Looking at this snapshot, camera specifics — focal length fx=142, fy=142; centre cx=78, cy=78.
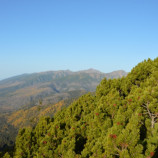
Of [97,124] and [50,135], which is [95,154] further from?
[50,135]

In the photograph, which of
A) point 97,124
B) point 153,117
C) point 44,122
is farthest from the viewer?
point 44,122

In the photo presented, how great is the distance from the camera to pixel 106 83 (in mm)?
36531

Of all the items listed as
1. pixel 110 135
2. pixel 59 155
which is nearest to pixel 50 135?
pixel 59 155

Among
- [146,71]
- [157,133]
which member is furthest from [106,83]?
[157,133]

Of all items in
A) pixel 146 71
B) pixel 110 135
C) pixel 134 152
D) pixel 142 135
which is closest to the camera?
pixel 134 152

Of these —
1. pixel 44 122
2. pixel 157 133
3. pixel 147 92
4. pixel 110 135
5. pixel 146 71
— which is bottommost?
pixel 44 122

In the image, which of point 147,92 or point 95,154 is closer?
point 95,154

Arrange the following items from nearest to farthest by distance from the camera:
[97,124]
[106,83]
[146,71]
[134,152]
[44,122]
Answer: [134,152], [97,124], [44,122], [146,71], [106,83]

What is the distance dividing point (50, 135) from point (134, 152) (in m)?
12.9

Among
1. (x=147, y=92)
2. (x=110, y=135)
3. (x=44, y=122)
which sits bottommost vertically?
(x=44, y=122)

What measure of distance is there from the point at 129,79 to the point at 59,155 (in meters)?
22.5

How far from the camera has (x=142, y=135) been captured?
48.5 ft

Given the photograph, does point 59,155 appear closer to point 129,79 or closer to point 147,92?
point 147,92

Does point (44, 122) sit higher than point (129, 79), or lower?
lower
